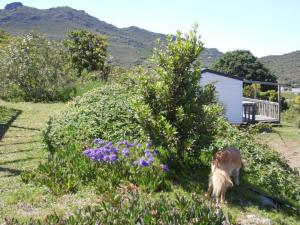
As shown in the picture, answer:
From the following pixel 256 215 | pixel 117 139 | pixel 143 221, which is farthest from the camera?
pixel 117 139

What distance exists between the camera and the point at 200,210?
17.9 ft

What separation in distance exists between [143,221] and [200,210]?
0.79 meters

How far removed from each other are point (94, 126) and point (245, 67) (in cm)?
4632

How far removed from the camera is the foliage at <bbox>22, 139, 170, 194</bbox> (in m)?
7.36

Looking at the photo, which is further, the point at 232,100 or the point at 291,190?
the point at 232,100

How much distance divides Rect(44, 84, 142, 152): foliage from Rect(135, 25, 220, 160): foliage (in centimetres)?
154

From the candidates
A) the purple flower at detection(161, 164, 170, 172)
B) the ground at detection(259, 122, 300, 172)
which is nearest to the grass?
the purple flower at detection(161, 164, 170, 172)

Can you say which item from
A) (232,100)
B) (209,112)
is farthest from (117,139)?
(232,100)

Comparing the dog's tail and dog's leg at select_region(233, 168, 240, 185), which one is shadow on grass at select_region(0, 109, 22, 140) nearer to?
dog's leg at select_region(233, 168, 240, 185)

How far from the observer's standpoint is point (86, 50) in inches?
1304

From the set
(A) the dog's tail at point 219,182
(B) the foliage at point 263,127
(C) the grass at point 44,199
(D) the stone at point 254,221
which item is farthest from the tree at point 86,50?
(D) the stone at point 254,221

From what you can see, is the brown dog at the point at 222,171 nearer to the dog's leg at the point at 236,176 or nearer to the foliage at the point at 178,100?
the dog's leg at the point at 236,176

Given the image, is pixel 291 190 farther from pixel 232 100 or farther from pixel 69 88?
pixel 69 88

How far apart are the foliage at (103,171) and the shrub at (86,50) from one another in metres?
23.5
